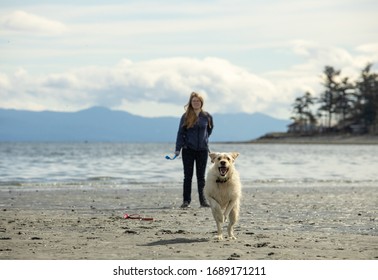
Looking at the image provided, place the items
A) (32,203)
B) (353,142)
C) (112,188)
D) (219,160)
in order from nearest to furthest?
(219,160)
(32,203)
(112,188)
(353,142)

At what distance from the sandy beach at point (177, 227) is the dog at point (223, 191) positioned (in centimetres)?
32

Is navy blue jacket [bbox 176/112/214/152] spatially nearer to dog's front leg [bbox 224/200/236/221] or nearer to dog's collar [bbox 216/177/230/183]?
dog's collar [bbox 216/177/230/183]

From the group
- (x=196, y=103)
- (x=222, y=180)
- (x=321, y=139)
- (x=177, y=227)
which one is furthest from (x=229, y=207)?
(x=321, y=139)

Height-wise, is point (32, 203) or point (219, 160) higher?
point (219, 160)

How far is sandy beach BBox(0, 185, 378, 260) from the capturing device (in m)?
8.36

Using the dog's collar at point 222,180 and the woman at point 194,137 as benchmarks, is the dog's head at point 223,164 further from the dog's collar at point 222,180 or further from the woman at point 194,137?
the woman at point 194,137

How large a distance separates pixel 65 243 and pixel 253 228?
3154 mm

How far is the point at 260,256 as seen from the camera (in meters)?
8.09

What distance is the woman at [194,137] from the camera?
13.7 meters

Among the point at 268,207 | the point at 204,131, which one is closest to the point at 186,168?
the point at 204,131

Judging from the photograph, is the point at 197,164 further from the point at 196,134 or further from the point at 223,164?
the point at 223,164

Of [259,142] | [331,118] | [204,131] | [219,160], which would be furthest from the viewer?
[259,142]

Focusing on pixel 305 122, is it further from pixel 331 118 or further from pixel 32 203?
pixel 32 203

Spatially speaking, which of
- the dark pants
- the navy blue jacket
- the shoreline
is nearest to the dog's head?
the navy blue jacket
